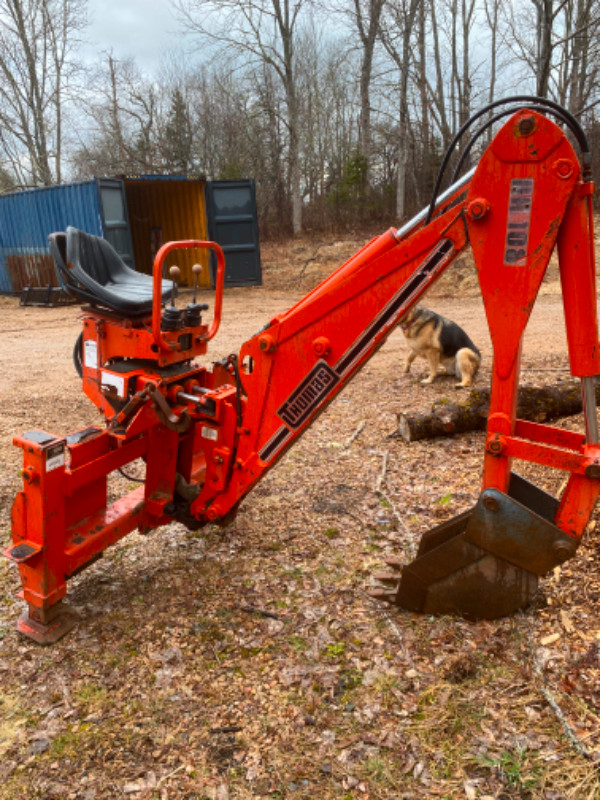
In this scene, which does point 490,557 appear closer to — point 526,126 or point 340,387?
point 340,387

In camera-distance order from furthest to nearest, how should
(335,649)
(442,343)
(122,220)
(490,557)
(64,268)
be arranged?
(122,220) < (442,343) < (64,268) < (335,649) < (490,557)

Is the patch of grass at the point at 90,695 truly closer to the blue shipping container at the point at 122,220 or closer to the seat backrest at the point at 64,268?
the seat backrest at the point at 64,268

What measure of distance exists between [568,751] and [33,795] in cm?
212

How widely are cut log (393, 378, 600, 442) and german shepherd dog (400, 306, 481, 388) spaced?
1.59 metres

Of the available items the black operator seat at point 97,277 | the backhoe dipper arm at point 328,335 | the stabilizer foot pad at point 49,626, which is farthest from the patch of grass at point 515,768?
the black operator seat at point 97,277

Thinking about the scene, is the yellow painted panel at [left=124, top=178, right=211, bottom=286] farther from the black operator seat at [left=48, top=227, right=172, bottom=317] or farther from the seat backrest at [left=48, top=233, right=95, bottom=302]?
the seat backrest at [left=48, top=233, right=95, bottom=302]

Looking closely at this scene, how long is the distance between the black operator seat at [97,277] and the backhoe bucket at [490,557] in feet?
6.97

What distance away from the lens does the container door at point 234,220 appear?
14852 mm

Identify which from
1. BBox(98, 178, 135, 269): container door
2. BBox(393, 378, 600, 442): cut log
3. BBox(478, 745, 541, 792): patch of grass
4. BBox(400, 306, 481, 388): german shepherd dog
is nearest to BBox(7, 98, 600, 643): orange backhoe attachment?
BBox(478, 745, 541, 792): patch of grass

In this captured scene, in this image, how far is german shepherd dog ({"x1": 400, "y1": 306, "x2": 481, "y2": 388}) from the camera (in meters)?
7.11

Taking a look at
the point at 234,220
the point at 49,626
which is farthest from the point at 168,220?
the point at 49,626

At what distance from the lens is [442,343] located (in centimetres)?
719

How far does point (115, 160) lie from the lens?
30.8 meters

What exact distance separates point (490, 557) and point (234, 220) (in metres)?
13.7
